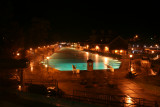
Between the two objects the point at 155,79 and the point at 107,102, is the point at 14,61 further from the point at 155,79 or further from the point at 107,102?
the point at 155,79

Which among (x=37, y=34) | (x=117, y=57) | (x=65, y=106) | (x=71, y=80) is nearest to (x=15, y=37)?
(x=71, y=80)

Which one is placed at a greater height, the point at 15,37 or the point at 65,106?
the point at 15,37

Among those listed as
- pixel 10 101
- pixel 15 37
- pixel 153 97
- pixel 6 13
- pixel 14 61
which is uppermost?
pixel 6 13

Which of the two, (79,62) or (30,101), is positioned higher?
(79,62)

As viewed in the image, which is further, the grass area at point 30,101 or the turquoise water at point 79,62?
the turquoise water at point 79,62

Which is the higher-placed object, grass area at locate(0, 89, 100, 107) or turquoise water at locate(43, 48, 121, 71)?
turquoise water at locate(43, 48, 121, 71)

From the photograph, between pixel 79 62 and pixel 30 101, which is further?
pixel 79 62

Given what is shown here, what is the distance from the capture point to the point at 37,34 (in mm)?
57594

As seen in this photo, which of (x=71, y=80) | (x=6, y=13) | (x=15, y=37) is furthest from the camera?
(x=15, y=37)

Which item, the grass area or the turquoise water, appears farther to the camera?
the turquoise water

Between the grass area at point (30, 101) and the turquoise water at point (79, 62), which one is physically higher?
the turquoise water at point (79, 62)

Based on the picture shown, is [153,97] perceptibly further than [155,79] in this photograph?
No

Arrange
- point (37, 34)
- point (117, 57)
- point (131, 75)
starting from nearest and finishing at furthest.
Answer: point (131, 75), point (117, 57), point (37, 34)

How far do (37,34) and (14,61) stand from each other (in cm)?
5039
